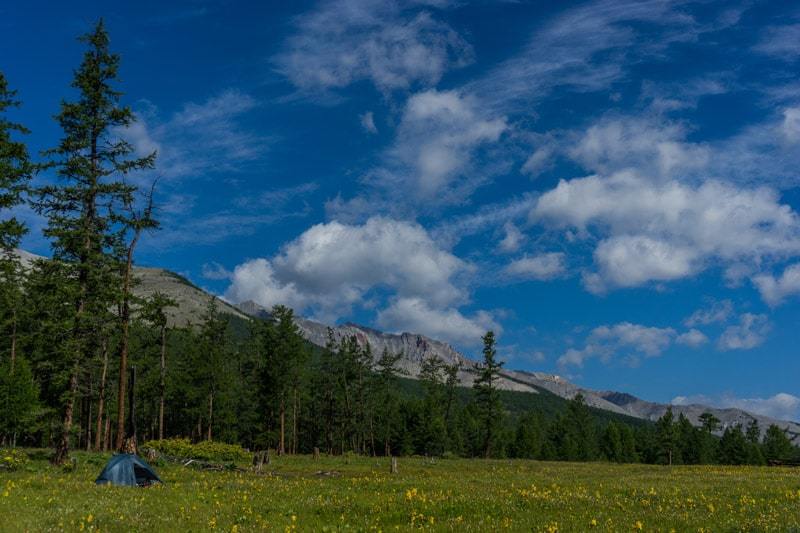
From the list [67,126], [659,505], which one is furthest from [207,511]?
[67,126]

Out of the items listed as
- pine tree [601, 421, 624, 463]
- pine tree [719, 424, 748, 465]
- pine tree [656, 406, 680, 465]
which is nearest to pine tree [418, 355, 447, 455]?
pine tree [601, 421, 624, 463]

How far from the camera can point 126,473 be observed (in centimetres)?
2281

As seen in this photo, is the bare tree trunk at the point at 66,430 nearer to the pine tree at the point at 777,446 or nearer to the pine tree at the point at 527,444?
the pine tree at the point at 527,444

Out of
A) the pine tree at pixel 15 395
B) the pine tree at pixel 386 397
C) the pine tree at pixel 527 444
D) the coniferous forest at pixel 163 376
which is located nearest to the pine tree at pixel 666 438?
the coniferous forest at pixel 163 376

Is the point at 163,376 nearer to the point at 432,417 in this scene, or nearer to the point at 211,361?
the point at 211,361

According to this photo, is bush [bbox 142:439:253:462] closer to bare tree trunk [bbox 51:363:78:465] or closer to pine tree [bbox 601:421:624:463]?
bare tree trunk [bbox 51:363:78:465]

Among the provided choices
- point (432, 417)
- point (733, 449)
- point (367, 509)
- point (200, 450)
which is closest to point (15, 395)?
point (200, 450)

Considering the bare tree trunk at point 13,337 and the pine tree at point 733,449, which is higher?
the bare tree trunk at point 13,337

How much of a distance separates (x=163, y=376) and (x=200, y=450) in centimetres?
1462

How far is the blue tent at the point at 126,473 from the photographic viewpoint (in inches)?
884

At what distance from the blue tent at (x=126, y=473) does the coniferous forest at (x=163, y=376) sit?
28.1 ft

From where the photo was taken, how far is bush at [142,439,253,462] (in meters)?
48.5

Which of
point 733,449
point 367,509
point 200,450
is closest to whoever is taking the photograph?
point 367,509

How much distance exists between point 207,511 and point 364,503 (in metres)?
4.66
